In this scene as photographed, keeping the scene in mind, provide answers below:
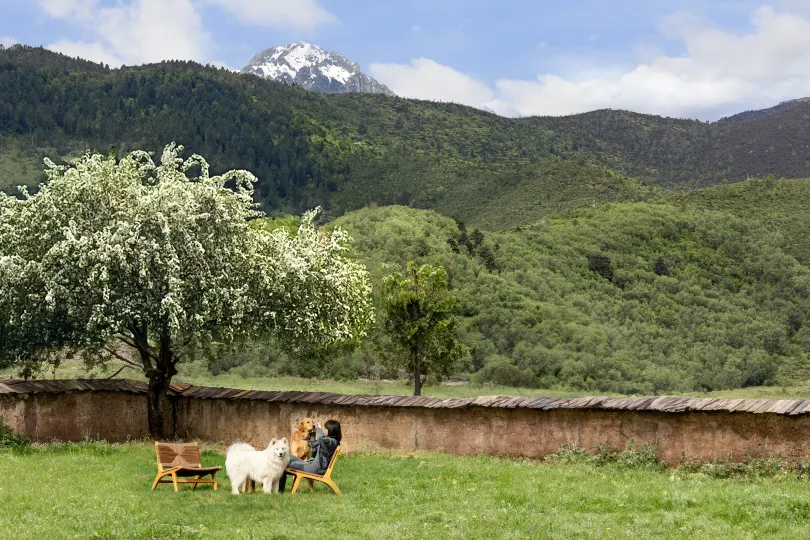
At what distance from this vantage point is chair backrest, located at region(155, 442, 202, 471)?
49.7 ft

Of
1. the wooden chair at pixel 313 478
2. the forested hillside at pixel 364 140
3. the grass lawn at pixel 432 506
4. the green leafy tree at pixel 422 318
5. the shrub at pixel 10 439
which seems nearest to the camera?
the grass lawn at pixel 432 506

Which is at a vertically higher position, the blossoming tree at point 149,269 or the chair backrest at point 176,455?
the blossoming tree at point 149,269

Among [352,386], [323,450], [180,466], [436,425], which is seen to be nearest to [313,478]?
[323,450]

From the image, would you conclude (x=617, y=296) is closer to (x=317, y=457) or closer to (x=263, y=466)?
(x=317, y=457)

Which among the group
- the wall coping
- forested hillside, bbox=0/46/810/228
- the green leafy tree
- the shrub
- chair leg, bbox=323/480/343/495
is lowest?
chair leg, bbox=323/480/343/495

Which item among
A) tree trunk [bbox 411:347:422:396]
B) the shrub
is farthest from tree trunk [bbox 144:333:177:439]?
tree trunk [bbox 411:347:422:396]

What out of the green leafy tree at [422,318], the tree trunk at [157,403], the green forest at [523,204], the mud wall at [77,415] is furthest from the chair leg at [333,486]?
A: the green leafy tree at [422,318]

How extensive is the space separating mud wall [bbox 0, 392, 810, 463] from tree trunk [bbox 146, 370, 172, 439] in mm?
647

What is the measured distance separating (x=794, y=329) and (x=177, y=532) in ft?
228

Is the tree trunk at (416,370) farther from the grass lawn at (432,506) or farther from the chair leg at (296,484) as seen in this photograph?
the chair leg at (296,484)

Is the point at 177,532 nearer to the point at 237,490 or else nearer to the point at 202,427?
the point at 237,490

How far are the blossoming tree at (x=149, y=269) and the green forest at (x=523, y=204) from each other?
3.93m

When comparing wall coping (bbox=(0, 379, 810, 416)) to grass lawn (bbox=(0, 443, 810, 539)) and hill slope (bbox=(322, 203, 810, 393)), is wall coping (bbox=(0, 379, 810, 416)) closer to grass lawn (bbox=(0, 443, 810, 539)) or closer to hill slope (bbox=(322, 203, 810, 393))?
grass lawn (bbox=(0, 443, 810, 539))

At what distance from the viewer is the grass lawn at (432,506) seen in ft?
36.3
